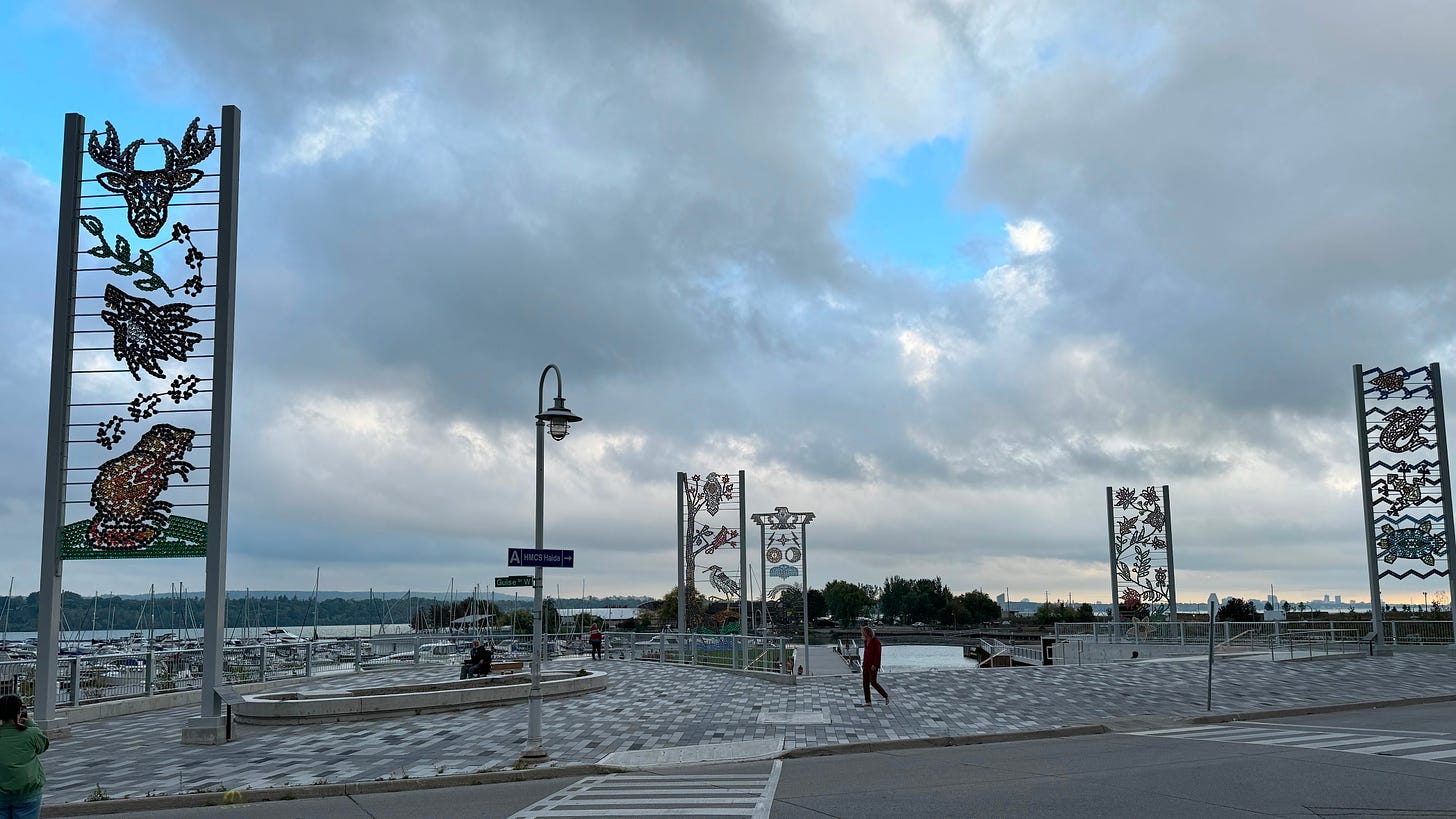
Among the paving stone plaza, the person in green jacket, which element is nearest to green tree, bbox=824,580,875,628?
the paving stone plaza

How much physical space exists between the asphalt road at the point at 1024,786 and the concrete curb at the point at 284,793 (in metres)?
0.24

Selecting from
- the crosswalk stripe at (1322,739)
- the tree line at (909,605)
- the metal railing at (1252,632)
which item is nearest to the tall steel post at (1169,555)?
the metal railing at (1252,632)

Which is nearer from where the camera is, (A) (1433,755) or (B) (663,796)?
(B) (663,796)

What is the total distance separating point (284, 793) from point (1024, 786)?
889 cm

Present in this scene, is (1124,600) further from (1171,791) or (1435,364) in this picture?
(1171,791)

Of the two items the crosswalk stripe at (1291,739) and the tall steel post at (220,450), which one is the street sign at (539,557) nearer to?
the tall steel post at (220,450)

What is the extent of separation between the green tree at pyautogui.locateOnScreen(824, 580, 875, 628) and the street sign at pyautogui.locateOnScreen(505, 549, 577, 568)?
139 metres

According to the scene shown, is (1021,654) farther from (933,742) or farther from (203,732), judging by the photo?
(203,732)

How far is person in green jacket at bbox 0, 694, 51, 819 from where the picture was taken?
346 inches


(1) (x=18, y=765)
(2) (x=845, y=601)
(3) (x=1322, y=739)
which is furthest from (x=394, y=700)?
(2) (x=845, y=601)

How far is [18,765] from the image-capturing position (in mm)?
8852

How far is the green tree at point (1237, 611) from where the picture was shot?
67.5 meters

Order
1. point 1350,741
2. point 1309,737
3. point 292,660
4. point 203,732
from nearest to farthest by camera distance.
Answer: point 1350,741
point 1309,737
point 203,732
point 292,660

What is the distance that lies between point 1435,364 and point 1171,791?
106 ft
